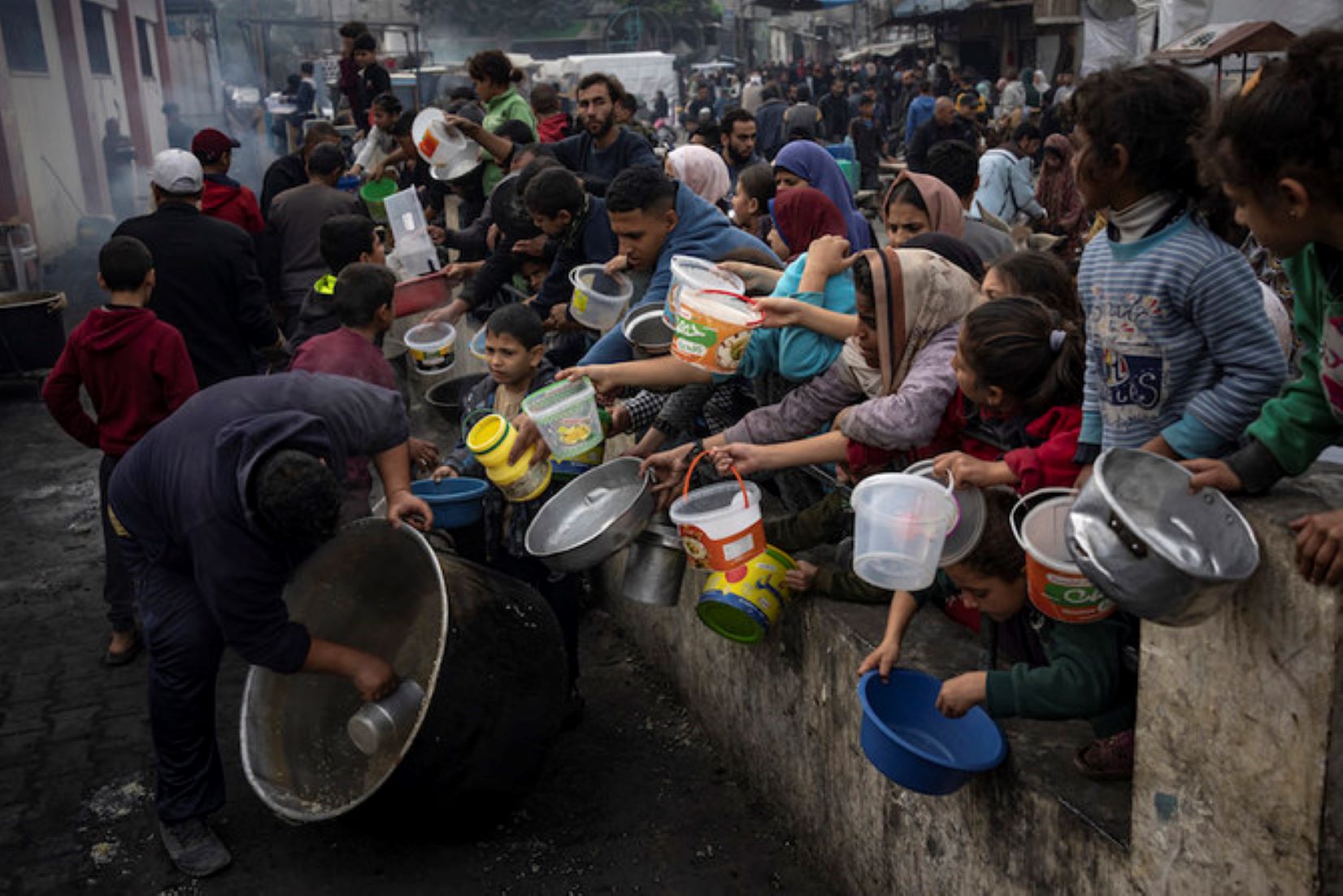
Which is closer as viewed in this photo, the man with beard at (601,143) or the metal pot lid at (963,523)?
the metal pot lid at (963,523)

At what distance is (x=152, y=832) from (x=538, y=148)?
183 inches

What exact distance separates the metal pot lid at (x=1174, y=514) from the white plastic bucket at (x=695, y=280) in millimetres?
1569

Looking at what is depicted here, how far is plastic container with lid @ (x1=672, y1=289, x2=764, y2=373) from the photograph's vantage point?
133 inches

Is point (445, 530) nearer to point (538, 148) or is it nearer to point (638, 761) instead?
point (638, 761)

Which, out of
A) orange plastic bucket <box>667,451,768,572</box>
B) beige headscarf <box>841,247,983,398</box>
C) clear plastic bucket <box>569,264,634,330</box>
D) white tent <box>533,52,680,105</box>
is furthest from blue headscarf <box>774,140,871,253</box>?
white tent <box>533,52,680,105</box>

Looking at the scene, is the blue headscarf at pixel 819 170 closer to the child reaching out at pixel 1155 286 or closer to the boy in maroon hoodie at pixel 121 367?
the boy in maroon hoodie at pixel 121 367

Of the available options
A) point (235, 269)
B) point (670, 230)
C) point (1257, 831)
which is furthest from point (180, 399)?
point (1257, 831)

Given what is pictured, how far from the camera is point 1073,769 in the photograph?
266 centimetres

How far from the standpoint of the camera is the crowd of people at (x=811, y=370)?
2314 millimetres

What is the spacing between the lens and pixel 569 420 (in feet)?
12.5

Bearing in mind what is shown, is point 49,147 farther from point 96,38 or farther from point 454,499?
point 454,499

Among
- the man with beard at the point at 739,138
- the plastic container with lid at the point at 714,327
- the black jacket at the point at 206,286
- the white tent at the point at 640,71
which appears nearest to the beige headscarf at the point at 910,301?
the plastic container with lid at the point at 714,327

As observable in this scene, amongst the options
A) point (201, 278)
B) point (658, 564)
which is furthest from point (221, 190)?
point (658, 564)

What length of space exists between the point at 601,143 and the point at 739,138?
2.40 m
